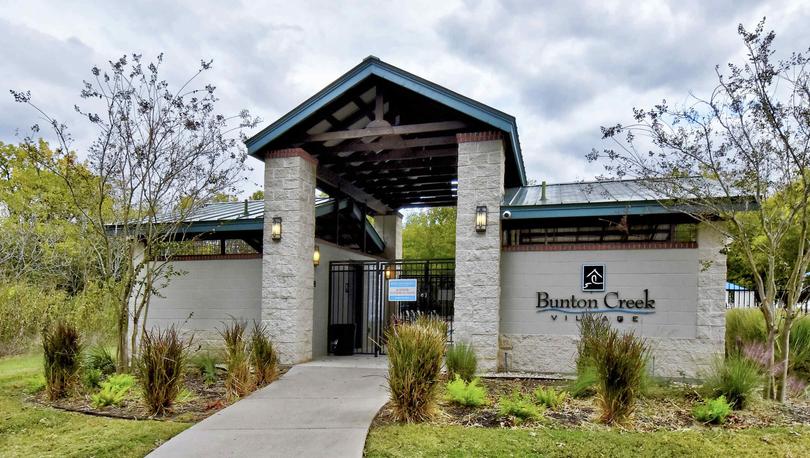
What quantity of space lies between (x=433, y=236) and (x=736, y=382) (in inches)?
815

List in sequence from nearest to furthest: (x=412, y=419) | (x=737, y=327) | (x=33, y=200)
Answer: (x=412, y=419), (x=737, y=327), (x=33, y=200)

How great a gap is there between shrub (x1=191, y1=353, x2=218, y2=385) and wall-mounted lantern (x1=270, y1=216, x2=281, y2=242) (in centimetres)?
238

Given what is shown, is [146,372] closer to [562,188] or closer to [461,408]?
[461,408]

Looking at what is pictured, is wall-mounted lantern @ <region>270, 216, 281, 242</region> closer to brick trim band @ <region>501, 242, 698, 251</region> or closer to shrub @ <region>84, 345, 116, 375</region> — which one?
shrub @ <region>84, 345, 116, 375</region>

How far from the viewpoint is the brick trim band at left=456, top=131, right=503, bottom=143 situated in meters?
8.80

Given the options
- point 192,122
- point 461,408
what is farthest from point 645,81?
point 192,122

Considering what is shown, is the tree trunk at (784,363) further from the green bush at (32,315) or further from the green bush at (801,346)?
the green bush at (32,315)

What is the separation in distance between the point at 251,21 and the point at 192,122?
2.63 metres

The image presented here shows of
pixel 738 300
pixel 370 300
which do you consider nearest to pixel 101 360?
pixel 370 300

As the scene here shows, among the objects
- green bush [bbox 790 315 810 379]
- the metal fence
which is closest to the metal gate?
green bush [bbox 790 315 810 379]

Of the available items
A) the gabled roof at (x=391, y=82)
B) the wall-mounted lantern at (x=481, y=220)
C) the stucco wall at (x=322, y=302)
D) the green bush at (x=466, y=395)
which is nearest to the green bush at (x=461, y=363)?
the green bush at (x=466, y=395)

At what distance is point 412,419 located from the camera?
5.61 metres

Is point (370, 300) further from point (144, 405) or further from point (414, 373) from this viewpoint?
point (414, 373)

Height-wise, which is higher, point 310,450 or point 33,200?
point 33,200
